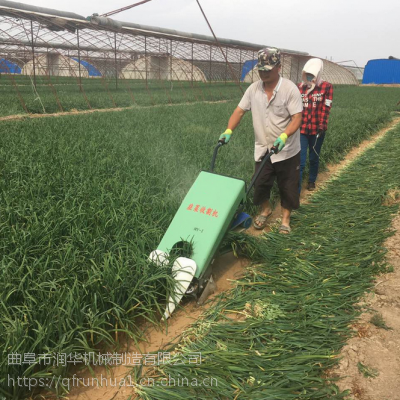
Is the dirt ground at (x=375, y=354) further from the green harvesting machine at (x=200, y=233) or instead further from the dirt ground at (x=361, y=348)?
the green harvesting machine at (x=200, y=233)

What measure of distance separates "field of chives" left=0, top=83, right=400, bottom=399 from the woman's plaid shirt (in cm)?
87

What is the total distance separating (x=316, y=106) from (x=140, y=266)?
3163 mm

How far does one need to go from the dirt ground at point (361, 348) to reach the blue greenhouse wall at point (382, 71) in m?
41.1

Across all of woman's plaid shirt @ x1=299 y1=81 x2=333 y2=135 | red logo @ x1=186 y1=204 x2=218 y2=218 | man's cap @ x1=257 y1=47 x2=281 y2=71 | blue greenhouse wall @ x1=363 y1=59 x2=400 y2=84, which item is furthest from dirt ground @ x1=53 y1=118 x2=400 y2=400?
blue greenhouse wall @ x1=363 y1=59 x2=400 y2=84

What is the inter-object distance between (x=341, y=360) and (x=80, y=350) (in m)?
1.37

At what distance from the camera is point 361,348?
77.8 inches

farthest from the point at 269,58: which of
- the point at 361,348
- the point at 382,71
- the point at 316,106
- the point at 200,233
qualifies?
the point at 382,71

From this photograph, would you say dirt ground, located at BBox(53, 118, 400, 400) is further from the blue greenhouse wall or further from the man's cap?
the blue greenhouse wall

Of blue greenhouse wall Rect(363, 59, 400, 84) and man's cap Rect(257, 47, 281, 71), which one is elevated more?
man's cap Rect(257, 47, 281, 71)

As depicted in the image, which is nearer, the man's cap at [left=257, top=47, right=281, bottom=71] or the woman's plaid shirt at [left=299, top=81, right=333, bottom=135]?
the man's cap at [left=257, top=47, right=281, bottom=71]

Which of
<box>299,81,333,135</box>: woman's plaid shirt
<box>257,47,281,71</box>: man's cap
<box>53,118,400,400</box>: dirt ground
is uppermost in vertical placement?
<box>257,47,281,71</box>: man's cap

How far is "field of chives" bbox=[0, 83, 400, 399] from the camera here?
6.09ft

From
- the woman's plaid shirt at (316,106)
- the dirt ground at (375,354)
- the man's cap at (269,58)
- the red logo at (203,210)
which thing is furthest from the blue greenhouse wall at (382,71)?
the red logo at (203,210)

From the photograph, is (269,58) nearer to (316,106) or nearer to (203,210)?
(203,210)
